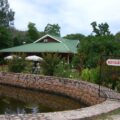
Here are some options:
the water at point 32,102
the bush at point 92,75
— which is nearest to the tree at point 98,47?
the bush at point 92,75

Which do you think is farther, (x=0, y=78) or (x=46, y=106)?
(x=0, y=78)

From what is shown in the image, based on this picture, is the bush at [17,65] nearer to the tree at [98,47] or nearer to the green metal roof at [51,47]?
the tree at [98,47]

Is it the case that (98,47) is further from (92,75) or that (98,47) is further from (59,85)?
(92,75)

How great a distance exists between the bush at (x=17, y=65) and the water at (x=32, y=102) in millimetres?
4318

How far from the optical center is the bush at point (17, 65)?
2813 centimetres

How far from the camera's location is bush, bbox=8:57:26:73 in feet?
92.3

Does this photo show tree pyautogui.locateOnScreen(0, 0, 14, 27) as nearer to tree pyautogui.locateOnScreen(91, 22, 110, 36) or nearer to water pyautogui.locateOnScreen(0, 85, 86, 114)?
tree pyautogui.locateOnScreen(91, 22, 110, 36)

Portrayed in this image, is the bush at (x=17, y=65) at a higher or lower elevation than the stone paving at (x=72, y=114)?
higher

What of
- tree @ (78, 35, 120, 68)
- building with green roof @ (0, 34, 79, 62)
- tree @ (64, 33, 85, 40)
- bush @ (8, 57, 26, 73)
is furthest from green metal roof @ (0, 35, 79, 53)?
tree @ (64, 33, 85, 40)

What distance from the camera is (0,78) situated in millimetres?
27344

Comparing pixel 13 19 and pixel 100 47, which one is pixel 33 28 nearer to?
pixel 13 19

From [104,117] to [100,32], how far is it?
5075cm

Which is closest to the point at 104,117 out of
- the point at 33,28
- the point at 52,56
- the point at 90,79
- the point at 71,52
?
the point at 90,79

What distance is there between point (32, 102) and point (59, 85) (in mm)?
3301
